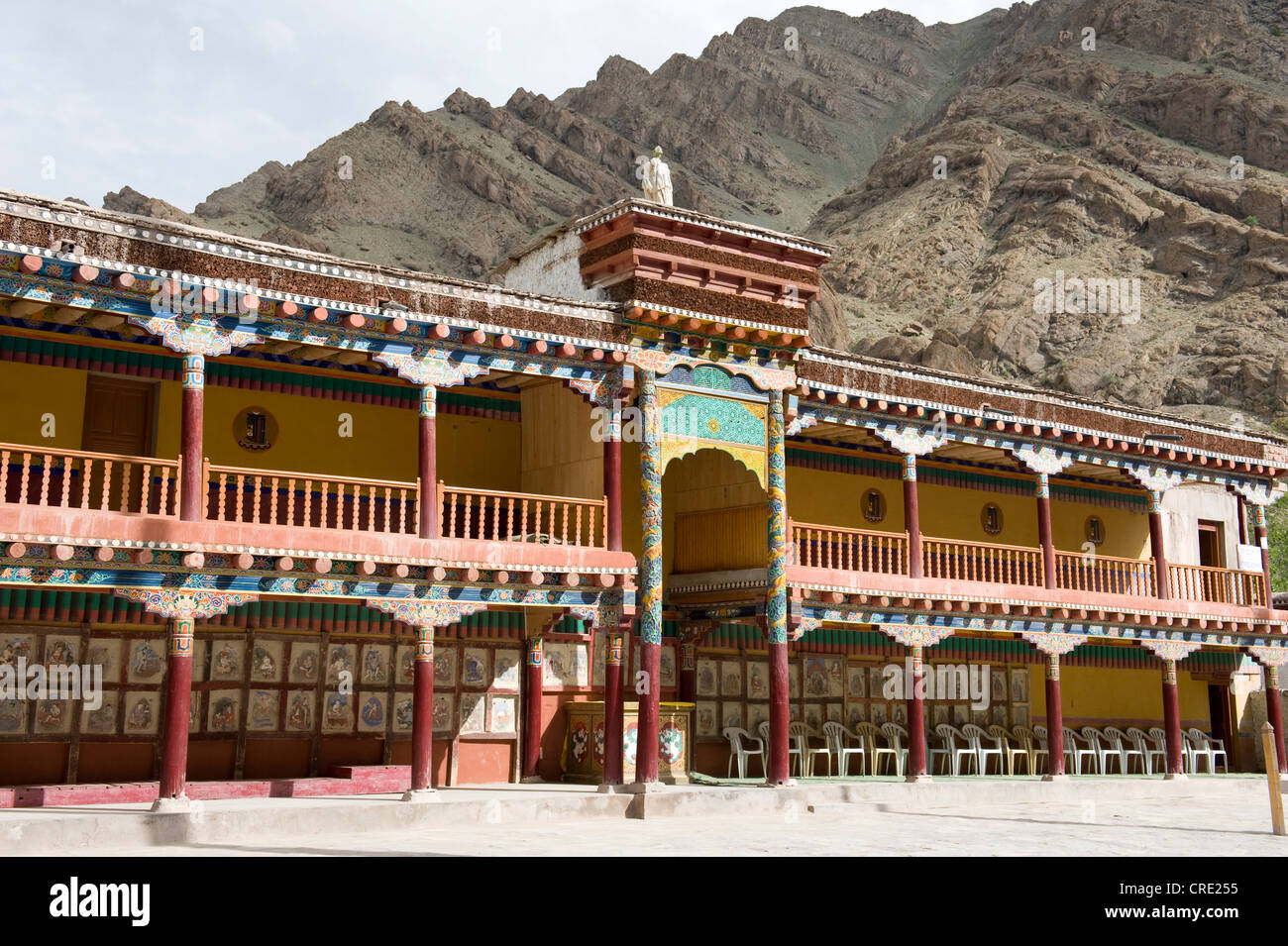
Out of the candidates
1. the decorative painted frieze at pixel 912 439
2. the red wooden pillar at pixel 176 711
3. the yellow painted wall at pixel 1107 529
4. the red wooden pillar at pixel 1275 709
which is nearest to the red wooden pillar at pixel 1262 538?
the red wooden pillar at pixel 1275 709

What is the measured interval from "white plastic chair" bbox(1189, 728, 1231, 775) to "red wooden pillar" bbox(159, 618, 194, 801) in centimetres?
1835

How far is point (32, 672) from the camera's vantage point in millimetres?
14492

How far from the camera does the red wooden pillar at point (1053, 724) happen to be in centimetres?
2047

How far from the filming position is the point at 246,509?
1580 centimetres

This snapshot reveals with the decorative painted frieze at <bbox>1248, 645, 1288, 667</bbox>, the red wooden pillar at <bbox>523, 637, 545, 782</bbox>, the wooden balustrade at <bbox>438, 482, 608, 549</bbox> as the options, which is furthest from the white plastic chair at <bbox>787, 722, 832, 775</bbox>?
the decorative painted frieze at <bbox>1248, 645, 1288, 667</bbox>

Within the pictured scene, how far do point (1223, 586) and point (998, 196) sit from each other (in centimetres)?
→ 4994

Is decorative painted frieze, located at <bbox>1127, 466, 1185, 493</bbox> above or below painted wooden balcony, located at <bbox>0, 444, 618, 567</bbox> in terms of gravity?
above

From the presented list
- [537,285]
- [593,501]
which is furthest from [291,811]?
[537,285]

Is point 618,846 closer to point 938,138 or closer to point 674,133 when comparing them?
point 938,138

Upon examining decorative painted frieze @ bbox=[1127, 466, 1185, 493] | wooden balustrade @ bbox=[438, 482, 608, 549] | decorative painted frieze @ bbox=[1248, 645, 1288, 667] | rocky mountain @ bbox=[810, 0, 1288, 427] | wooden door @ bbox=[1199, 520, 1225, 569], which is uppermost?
rocky mountain @ bbox=[810, 0, 1288, 427]

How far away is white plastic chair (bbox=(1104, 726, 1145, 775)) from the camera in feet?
Result: 76.4

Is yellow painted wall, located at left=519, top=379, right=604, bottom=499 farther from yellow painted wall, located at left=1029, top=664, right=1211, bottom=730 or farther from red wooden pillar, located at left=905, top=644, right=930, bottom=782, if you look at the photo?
yellow painted wall, located at left=1029, top=664, right=1211, bottom=730

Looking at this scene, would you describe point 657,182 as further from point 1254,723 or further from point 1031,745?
point 1254,723

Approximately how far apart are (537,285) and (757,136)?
8689 centimetres
